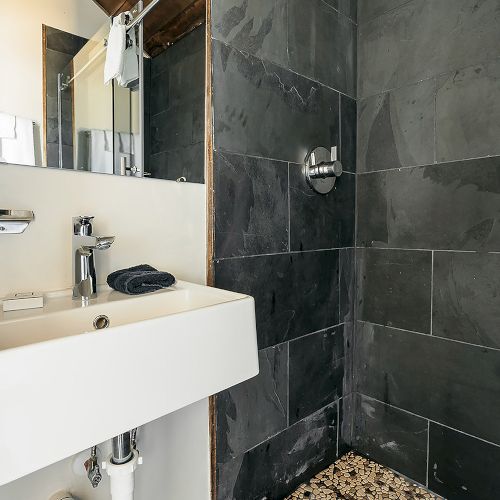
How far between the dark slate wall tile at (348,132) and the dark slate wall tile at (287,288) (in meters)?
0.44

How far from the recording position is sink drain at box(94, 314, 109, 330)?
87 centimetres

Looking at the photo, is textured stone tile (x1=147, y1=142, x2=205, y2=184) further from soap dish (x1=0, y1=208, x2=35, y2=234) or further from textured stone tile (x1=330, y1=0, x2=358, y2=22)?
textured stone tile (x1=330, y1=0, x2=358, y2=22)

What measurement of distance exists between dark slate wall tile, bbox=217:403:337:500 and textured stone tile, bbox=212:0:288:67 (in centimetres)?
148

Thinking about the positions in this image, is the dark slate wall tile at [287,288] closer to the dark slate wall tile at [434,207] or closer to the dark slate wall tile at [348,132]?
the dark slate wall tile at [434,207]

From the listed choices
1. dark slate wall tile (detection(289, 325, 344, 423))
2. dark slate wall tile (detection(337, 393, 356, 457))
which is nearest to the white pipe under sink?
dark slate wall tile (detection(289, 325, 344, 423))

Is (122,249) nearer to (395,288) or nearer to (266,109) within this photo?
(266,109)

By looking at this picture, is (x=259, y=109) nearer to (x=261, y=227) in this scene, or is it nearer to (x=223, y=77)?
(x=223, y=77)

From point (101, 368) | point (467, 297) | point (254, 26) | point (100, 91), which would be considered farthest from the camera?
point (467, 297)

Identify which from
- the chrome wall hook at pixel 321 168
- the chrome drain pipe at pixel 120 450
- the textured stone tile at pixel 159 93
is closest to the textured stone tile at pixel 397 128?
the chrome wall hook at pixel 321 168

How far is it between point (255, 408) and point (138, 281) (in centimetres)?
76

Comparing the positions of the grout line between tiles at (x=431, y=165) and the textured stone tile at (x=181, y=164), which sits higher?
the grout line between tiles at (x=431, y=165)

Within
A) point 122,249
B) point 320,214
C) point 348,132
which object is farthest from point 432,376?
point 122,249

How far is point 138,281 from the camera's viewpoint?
97 centimetres

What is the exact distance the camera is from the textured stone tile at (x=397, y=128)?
158 cm
